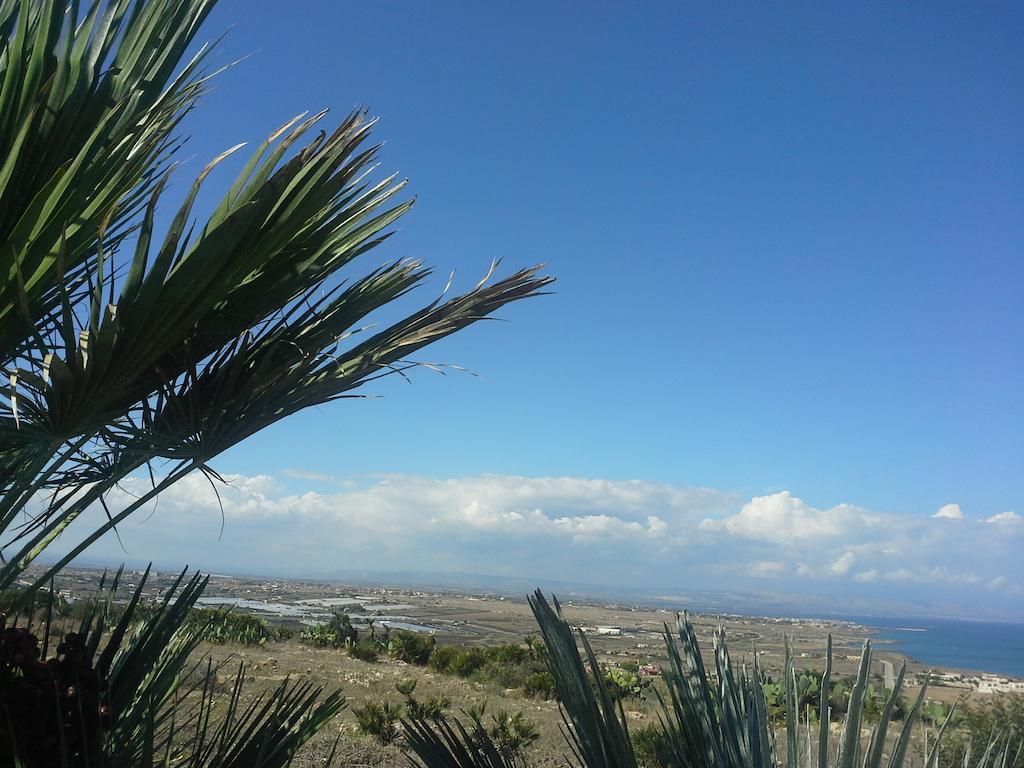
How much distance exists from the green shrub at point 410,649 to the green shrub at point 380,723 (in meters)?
9.95

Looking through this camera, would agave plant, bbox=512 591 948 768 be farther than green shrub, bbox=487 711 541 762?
No

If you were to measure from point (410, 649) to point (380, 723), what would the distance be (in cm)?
1065

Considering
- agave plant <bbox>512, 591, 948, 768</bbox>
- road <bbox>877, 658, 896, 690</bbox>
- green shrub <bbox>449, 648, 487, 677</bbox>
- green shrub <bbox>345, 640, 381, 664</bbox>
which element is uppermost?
road <bbox>877, 658, 896, 690</bbox>

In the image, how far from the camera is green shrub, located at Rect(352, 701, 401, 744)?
33.8ft

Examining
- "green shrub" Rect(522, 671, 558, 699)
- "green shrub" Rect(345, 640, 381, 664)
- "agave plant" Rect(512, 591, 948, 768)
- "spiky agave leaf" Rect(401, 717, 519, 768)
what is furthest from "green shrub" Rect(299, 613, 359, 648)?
"agave plant" Rect(512, 591, 948, 768)

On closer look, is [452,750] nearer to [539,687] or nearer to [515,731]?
[515,731]

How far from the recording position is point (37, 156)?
1953mm

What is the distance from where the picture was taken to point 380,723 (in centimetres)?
1051

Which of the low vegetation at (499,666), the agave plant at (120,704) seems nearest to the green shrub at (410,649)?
the low vegetation at (499,666)

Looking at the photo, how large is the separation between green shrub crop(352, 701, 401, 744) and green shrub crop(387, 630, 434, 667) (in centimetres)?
995

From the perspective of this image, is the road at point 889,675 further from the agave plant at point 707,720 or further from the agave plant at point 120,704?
the agave plant at point 120,704

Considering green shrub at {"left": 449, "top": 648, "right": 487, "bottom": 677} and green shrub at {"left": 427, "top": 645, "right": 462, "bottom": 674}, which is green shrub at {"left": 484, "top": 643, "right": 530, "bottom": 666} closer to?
green shrub at {"left": 449, "top": 648, "right": 487, "bottom": 677}

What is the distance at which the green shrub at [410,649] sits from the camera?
67.7 ft

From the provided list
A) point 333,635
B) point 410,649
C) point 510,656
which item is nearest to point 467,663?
point 510,656
